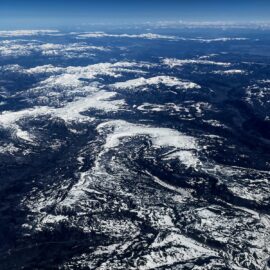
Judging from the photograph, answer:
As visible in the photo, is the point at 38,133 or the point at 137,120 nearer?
the point at 38,133

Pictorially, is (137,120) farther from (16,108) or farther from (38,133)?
(16,108)

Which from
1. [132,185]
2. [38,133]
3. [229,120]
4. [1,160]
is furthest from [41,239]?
[229,120]

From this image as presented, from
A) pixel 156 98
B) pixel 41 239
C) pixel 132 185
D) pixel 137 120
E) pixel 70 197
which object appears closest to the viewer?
pixel 41 239

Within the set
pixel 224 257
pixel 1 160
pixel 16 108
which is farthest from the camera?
pixel 16 108

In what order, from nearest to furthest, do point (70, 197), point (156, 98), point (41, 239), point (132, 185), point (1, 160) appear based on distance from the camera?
A: point (41, 239)
point (70, 197)
point (132, 185)
point (1, 160)
point (156, 98)

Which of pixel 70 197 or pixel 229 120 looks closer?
pixel 70 197

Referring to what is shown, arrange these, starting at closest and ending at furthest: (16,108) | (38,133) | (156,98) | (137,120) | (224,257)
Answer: (224,257), (38,133), (137,120), (16,108), (156,98)

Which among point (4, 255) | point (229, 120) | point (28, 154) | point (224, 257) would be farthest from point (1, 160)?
point (229, 120)

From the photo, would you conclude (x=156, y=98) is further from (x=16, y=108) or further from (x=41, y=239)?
(x=41, y=239)
